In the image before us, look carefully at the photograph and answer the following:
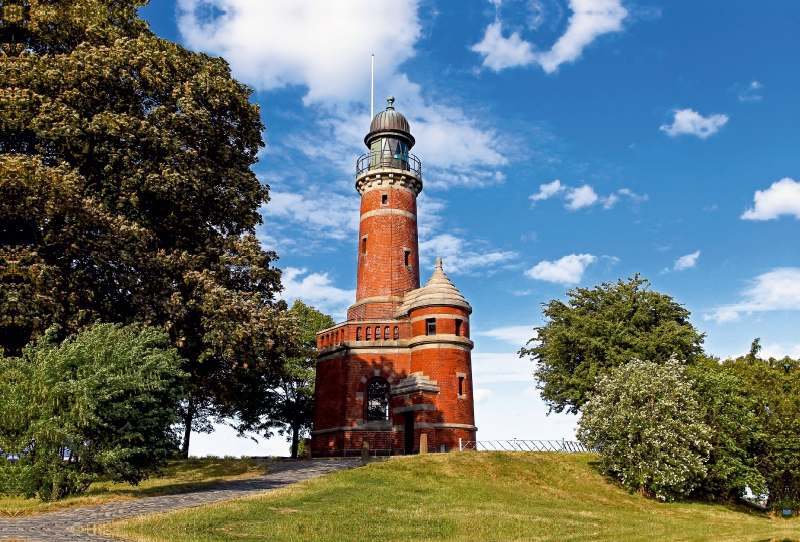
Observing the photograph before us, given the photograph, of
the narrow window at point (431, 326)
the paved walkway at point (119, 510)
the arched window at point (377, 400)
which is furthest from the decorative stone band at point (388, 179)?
the paved walkway at point (119, 510)

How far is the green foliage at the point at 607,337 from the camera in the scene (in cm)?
3828

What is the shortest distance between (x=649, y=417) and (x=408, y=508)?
12.9 metres

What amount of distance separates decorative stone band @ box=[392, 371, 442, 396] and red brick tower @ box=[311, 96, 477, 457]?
0.18 feet

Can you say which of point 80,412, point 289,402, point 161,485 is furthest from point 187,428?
point 80,412

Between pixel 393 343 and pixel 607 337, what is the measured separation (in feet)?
41.8

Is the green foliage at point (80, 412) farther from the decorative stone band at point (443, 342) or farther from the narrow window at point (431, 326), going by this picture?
the narrow window at point (431, 326)

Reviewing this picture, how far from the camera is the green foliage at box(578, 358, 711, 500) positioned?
26.5 m

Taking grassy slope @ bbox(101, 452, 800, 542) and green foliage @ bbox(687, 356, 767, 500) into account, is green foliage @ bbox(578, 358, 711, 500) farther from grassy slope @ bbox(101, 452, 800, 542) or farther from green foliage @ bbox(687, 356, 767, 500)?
grassy slope @ bbox(101, 452, 800, 542)

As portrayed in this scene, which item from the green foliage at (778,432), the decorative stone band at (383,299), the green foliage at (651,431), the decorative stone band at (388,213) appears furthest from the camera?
the decorative stone band at (388,213)

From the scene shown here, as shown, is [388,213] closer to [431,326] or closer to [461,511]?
[431,326]

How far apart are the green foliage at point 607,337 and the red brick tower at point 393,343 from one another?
7691mm

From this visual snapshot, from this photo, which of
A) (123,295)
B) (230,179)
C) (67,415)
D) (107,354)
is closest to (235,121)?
(230,179)

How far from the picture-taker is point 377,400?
38.7 metres

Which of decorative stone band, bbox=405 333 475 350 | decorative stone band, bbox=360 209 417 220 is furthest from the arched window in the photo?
decorative stone band, bbox=360 209 417 220
